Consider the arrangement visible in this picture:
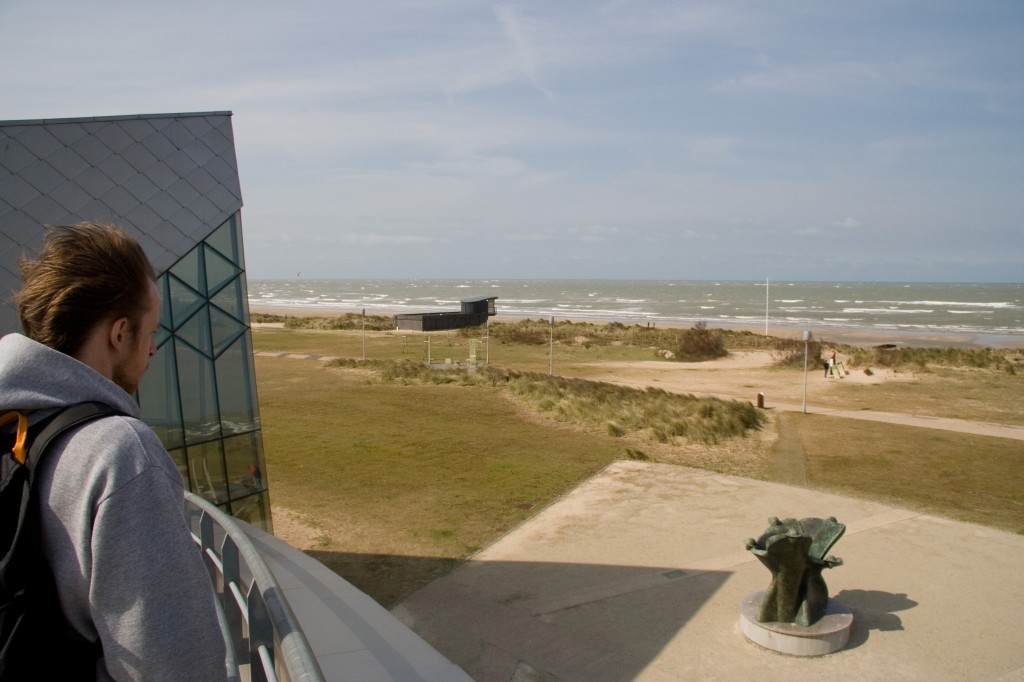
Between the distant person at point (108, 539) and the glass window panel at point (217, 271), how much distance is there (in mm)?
9924

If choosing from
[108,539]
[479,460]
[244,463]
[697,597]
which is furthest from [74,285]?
[479,460]

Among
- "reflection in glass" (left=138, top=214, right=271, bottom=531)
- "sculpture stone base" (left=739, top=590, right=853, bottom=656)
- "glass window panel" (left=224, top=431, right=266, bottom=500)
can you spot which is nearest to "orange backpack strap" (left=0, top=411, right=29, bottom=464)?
"sculpture stone base" (left=739, top=590, right=853, bottom=656)

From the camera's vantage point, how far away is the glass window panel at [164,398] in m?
10.1

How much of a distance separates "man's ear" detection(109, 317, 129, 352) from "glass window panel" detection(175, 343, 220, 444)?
9.50m

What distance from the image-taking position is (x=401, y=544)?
39.5ft

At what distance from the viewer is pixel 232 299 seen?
11.2 metres

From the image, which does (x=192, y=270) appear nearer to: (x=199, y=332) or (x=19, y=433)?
(x=199, y=332)

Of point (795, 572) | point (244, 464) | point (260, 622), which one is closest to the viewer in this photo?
point (260, 622)

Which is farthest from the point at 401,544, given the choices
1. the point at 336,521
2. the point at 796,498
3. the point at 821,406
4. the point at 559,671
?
the point at 821,406

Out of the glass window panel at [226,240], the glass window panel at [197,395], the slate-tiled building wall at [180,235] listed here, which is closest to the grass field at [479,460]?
the slate-tiled building wall at [180,235]

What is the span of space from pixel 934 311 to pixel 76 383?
95502 millimetres

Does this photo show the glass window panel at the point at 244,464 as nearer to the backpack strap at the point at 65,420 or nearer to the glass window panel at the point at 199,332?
the glass window panel at the point at 199,332

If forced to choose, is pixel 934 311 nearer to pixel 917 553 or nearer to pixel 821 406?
pixel 821 406

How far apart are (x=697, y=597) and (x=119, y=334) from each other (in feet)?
30.0
